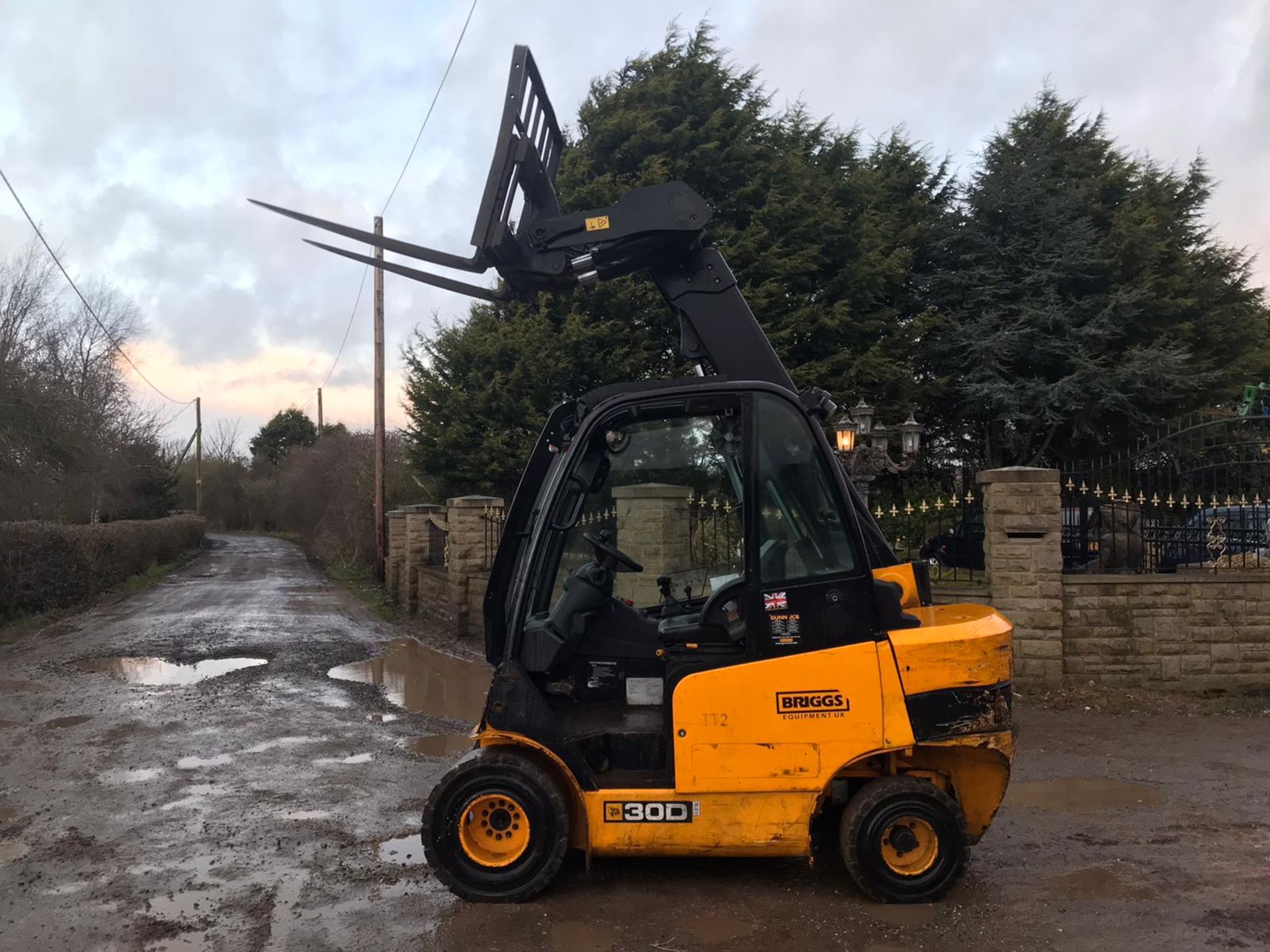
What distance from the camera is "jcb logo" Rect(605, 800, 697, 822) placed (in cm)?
439

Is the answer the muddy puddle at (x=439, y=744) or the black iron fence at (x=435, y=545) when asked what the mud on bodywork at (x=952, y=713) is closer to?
the muddy puddle at (x=439, y=744)

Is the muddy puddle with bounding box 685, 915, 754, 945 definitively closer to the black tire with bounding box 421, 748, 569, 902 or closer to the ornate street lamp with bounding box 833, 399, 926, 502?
the black tire with bounding box 421, 748, 569, 902

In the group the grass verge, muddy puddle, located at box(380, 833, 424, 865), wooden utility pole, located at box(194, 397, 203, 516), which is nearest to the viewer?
muddy puddle, located at box(380, 833, 424, 865)

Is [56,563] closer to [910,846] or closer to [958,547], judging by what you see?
[958,547]

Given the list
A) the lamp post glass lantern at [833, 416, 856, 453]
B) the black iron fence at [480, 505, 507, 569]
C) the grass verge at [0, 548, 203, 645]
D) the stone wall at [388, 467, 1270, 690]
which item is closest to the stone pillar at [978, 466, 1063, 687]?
the stone wall at [388, 467, 1270, 690]

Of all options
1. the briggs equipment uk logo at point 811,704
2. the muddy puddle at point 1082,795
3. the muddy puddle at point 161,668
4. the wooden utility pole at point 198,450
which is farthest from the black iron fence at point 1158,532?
the wooden utility pole at point 198,450

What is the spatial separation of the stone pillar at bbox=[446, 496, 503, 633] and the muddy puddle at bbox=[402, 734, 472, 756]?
5546mm

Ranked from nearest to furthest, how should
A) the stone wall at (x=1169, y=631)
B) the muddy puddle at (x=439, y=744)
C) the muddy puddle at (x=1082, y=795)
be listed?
the muddy puddle at (x=1082, y=795)
the muddy puddle at (x=439, y=744)
the stone wall at (x=1169, y=631)

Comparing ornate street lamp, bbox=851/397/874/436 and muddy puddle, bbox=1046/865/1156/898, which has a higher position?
ornate street lamp, bbox=851/397/874/436

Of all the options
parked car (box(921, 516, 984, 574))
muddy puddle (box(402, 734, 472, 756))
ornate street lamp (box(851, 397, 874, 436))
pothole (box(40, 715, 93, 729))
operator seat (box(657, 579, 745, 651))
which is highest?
ornate street lamp (box(851, 397, 874, 436))

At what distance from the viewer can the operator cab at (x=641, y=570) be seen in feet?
14.6

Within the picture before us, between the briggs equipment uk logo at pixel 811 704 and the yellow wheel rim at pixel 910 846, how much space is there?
621 mm

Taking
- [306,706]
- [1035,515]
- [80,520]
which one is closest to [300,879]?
[306,706]

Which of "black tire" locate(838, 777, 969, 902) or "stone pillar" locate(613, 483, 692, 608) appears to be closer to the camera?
"black tire" locate(838, 777, 969, 902)
